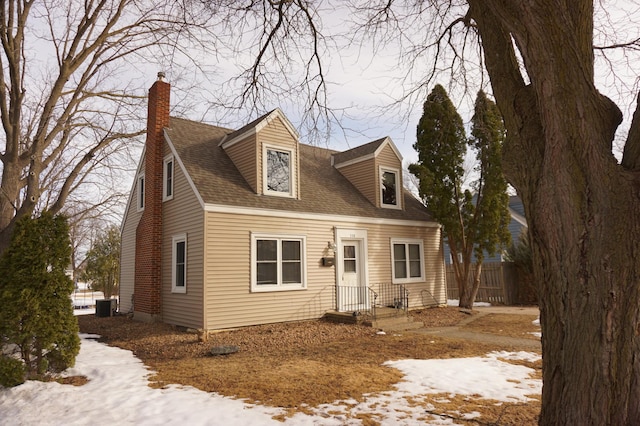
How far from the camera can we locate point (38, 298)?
20.4 ft

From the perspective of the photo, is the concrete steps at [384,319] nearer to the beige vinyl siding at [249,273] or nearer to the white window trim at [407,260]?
the beige vinyl siding at [249,273]

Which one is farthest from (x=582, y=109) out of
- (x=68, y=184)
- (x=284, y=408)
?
(x=68, y=184)

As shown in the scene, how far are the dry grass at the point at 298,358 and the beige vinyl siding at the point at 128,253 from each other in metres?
1.97

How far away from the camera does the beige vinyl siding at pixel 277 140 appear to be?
41.1 feet

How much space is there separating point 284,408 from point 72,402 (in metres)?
2.82

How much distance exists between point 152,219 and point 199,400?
8.75 metres

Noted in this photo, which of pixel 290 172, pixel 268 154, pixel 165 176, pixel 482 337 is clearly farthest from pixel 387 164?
pixel 165 176

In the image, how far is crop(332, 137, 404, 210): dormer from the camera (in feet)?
51.5

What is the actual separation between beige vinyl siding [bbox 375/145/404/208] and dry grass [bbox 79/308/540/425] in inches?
202

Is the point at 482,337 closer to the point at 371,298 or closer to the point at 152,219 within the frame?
the point at 371,298

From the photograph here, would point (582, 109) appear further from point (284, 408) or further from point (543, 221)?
point (284, 408)

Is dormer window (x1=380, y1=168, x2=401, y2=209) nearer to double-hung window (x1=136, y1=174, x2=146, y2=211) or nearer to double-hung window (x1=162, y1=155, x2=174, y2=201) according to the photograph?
double-hung window (x1=162, y1=155, x2=174, y2=201)

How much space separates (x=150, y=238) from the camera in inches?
507

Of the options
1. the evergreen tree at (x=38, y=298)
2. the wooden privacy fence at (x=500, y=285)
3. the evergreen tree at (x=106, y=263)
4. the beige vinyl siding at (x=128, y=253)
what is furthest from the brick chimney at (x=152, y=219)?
the wooden privacy fence at (x=500, y=285)
